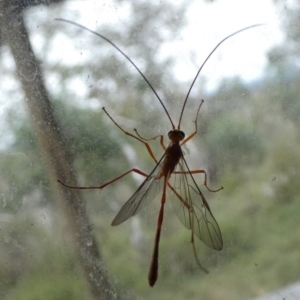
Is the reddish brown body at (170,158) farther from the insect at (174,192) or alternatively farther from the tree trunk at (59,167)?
the tree trunk at (59,167)

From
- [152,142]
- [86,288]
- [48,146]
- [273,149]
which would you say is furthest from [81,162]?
[273,149]

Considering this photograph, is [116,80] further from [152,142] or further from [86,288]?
[86,288]

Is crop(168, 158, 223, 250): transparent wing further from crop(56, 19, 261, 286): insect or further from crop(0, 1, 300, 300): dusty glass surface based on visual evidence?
crop(0, 1, 300, 300): dusty glass surface

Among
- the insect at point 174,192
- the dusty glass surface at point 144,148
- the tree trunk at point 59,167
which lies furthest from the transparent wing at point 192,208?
the tree trunk at point 59,167

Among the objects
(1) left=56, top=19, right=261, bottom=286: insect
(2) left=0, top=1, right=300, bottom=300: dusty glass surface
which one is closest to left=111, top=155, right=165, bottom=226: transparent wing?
(1) left=56, top=19, right=261, bottom=286: insect

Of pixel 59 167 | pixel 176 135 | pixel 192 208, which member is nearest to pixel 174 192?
pixel 192 208
